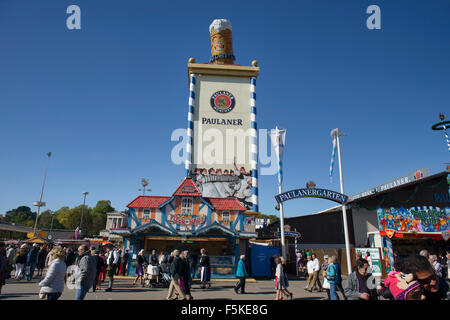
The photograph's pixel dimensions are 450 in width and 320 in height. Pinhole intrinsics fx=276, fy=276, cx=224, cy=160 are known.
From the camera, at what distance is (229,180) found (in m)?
30.1

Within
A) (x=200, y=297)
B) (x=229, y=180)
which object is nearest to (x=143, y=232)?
(x=200, y=297)

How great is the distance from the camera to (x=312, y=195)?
1557 centimetres

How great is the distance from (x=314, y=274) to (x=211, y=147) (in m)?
21.1

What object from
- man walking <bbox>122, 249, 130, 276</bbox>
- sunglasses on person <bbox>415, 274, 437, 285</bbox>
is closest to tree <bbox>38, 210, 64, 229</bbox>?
man walking <bbox>122, 249, 130, 276</bbox>

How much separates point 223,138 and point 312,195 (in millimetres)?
17398

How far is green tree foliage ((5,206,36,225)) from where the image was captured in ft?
302

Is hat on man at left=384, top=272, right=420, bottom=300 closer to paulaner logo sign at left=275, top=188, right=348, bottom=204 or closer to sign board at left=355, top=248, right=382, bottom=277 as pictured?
paulaner logo sign at left=275, top=188, right=348, bottom=204

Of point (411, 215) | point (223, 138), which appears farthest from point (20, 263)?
point (411, 215)

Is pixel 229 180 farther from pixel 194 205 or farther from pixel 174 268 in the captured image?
pixel 174 268

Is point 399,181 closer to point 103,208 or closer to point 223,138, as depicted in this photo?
point 223,138

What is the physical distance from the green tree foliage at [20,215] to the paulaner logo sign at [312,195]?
10066cm

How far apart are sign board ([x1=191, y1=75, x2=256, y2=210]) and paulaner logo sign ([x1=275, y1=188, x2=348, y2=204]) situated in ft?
45.7

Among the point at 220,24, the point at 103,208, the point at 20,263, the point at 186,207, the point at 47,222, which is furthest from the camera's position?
the point at 103,208

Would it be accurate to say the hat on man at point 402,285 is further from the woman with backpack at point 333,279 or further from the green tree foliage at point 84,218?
the green tree foliage at point 84,218
